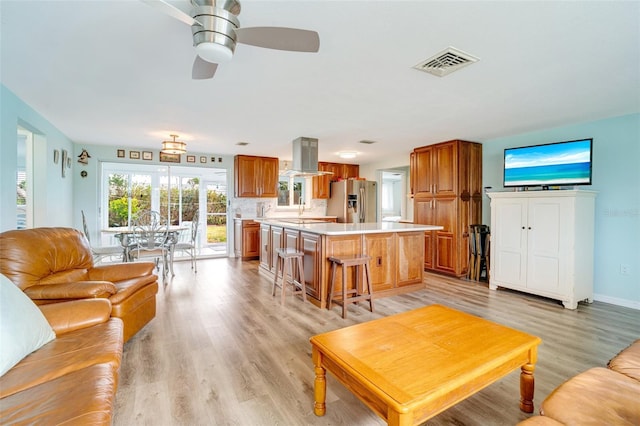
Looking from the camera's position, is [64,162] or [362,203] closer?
[64,162]

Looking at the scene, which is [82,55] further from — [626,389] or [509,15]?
[626,389]

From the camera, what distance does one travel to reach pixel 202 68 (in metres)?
2.03

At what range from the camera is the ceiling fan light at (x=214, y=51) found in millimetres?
1578

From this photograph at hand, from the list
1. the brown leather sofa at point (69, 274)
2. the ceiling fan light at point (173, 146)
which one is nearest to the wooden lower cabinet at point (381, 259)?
the brown leather sofa at point (69, 274)

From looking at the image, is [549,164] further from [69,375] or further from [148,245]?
[148,245]

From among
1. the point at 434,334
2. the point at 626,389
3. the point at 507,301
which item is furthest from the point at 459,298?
the point at 626,389

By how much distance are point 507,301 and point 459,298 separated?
1.85ft

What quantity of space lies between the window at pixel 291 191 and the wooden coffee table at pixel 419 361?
5860mm

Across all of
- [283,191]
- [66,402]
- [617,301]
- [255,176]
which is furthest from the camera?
[283,191]

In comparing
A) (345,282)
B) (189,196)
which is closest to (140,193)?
(189,196)

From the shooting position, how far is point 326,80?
8.83ft

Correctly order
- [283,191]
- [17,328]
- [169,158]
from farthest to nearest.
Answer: [283,191], [169,158], [17,328]

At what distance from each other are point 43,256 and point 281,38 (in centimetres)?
235

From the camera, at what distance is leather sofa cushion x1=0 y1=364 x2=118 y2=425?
1.03 metres
